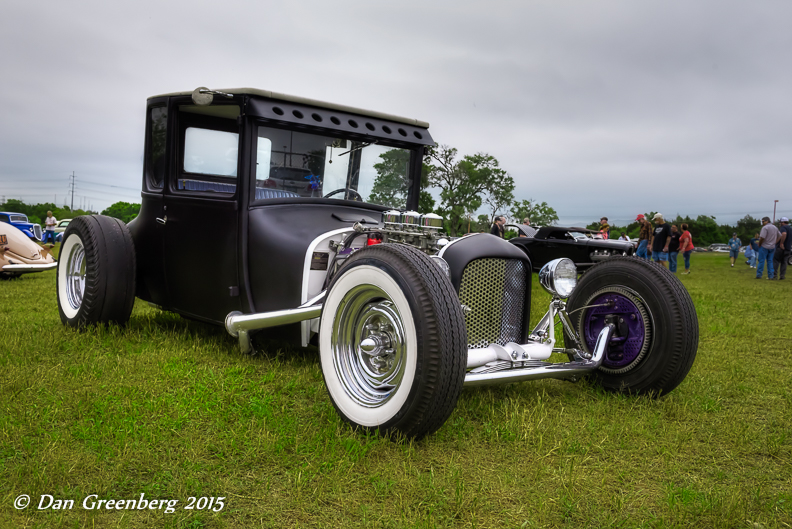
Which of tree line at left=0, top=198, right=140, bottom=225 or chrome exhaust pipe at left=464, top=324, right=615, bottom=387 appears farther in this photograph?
tree line at left=0, top=198, right=140, bottom=225

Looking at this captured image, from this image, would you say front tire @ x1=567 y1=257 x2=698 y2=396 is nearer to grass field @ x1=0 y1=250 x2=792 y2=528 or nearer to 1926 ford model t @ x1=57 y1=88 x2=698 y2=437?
1926 ford model t @ x1=57 y1=88 x2=698 y2=437

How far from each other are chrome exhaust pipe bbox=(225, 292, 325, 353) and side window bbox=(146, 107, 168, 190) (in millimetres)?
1589

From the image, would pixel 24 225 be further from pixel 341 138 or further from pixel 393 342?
pixel 393 342

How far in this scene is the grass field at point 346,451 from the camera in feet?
7.17

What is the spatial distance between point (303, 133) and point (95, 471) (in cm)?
269

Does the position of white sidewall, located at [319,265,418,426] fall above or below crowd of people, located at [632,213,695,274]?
below

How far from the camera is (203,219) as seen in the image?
435cm

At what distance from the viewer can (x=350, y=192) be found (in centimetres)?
462

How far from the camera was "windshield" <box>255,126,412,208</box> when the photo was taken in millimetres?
4172

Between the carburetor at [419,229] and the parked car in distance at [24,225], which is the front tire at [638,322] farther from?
the parked car in distance at [24,225]

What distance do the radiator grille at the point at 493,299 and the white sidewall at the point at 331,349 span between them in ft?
2.05

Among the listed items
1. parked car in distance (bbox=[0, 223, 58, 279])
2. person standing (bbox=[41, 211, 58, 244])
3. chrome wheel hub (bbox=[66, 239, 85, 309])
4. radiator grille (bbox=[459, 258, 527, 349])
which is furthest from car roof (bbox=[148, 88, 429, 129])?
person standing (bbox=[41, 211, 58, 244])

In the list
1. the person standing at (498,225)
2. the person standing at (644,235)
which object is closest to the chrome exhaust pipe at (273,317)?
the person standing at (498,225)

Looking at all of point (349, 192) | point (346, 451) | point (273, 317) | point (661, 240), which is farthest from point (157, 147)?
point (661, 240)
